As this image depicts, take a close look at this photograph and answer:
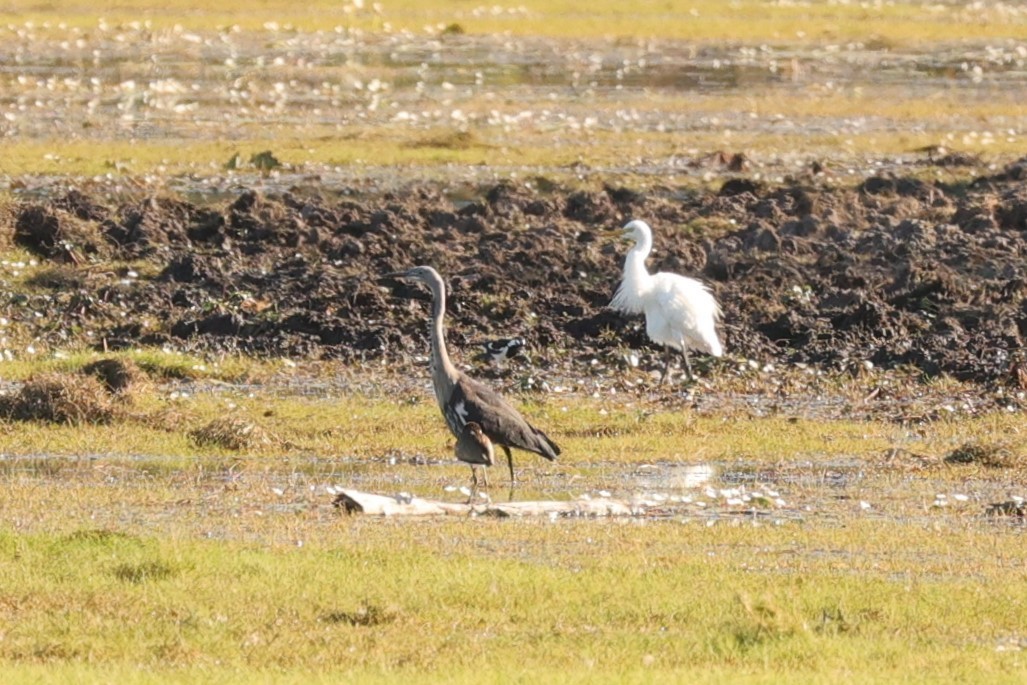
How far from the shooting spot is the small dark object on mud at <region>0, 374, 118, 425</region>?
14984mm

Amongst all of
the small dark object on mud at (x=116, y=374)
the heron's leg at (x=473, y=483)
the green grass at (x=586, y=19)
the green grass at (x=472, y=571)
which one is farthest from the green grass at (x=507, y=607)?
the green grass at (x=586, y=19)

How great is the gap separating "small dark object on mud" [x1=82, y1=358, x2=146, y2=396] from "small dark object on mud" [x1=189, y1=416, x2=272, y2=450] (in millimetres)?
1599

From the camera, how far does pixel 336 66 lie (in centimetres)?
4891

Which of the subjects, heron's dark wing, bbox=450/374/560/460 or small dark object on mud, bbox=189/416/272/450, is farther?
small dark object on mud, bbox=189/416/272/450

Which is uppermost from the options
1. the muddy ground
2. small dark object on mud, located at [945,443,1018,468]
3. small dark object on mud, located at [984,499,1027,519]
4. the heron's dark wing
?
the heron's dark wing

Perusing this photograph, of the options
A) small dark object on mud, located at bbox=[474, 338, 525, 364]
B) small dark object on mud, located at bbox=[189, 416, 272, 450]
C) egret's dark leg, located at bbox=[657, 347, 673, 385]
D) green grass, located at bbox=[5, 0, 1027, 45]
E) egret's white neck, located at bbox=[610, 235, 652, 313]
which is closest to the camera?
small dark object on mud, located at bbox=[189, 416, 272, 450]

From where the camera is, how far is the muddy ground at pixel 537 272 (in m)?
18.4

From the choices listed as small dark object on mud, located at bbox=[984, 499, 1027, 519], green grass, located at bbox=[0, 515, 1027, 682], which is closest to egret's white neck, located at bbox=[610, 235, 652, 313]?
small dark object on mud, located at bbox=[984, 499, 1027, 519]

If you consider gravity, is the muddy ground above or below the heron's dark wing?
below

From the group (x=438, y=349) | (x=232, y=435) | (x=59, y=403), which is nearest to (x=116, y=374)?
(x=59, y=403)

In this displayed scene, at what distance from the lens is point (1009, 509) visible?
12.5m

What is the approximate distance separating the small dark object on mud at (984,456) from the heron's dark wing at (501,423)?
3.00 meters

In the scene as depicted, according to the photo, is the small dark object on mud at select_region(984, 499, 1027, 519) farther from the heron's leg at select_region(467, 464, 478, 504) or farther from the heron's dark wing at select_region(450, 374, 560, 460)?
the heron's leg at select_region(467, 464, 478, 504)

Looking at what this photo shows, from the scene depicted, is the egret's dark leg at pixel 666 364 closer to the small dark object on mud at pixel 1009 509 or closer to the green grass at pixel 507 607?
the small dark object on mud at pixel 1009 509
